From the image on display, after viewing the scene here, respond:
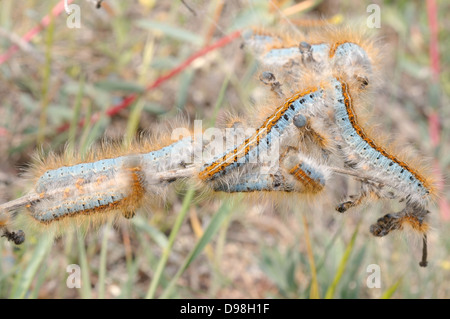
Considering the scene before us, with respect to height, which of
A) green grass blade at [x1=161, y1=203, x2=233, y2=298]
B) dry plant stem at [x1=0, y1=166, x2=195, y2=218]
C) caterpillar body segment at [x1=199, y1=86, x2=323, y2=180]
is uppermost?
caterpillar body segment at [x1=199, y1=86, x2=323, y2=180]

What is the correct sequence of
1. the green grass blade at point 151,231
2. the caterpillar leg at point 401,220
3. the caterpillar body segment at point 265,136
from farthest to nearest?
the green grass blade at point 151,231
the caterpillar leg at point 401,220
the caterpillar body segment at point 265,136

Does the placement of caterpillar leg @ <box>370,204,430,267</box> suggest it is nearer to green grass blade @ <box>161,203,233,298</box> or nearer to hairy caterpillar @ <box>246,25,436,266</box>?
hairy caterpillar @ <box>246,25,436,266</box>

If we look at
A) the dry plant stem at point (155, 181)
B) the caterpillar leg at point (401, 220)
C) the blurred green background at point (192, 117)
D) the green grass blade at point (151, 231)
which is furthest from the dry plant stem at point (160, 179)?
the green grass blade at point (151, 231)

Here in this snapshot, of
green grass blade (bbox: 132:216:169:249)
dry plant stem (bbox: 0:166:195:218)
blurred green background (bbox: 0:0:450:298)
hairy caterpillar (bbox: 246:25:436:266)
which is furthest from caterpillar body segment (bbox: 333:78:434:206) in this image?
green grass blade (bbox: 132:216:169:249)

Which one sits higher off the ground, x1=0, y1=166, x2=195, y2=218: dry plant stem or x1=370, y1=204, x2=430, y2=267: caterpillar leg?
x1=0, y1=166, x2=195, y2=218: dry plant stem

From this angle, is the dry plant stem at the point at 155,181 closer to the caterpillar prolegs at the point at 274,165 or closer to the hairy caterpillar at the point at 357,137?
the caterpillar prolegs at the point at 274,165

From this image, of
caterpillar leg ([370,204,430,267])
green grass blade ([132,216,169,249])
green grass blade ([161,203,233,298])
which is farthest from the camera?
green grass blade ([132,216,169,249])
